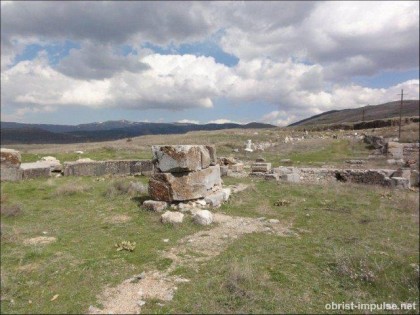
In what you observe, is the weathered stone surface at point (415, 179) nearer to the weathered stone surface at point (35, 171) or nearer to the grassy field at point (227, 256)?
the grassy field at point (227, 256)

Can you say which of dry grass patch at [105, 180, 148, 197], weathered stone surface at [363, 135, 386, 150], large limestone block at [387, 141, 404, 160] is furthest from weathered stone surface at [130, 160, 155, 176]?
weathered stone surface at [363, 135, 386, 150]

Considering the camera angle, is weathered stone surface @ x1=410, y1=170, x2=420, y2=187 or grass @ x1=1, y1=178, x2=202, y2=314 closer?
grass @ x1=1, y1=178, x2=202, y2=314

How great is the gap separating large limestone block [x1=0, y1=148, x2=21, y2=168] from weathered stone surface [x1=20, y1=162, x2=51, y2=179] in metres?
0.47

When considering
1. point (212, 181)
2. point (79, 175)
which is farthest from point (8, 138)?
point (212, 181)

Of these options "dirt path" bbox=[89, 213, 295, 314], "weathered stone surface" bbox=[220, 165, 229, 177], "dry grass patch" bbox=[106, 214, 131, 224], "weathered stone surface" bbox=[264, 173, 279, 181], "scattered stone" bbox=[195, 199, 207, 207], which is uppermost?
"weathered stone surface" bbox=[220, 165, 229, 177]

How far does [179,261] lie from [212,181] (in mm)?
5477

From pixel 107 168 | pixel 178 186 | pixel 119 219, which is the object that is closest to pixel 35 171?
pixel 107 168

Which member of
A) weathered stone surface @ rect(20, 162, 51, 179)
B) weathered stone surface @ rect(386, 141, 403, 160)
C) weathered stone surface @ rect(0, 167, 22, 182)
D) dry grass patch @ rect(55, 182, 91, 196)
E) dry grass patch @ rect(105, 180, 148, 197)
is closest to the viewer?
dry grass patch @ rect(55, 182, 91, 196)

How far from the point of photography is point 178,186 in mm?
10844

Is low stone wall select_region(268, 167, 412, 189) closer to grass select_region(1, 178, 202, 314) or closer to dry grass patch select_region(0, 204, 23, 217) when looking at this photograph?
grass select_region(1, 178, 202, 314)

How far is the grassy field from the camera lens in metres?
5.29

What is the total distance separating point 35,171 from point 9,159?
124 centimetres

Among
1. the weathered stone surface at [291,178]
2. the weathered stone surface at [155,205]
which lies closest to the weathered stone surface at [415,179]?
the weathered stone surface at [291,178]

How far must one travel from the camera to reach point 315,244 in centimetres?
785
